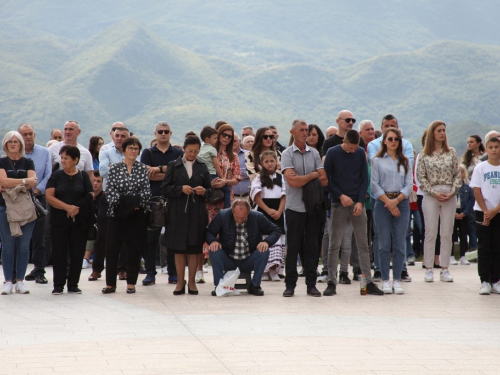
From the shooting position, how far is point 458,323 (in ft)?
25.2

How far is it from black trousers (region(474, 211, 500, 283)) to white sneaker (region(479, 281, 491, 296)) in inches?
2.5

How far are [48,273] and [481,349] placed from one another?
306 inches

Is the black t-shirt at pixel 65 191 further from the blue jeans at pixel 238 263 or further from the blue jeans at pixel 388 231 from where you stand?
the blue jeans at pixel 388 231

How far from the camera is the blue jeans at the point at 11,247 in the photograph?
9.81 metres

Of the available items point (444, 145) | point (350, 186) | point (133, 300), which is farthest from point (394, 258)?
point (133, 300)

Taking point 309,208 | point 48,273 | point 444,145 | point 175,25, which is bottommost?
point 48,273

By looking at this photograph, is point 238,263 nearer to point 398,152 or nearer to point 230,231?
point 230,231

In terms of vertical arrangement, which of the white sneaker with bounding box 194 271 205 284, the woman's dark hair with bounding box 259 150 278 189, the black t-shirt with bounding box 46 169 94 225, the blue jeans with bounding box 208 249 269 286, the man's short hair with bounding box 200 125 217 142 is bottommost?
the white sneaker with bounding box 194 271 205 284

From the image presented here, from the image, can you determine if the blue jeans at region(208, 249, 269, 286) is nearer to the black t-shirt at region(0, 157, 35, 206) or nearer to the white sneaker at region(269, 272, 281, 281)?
the white sneaker at region(269, 272, 281, 281)

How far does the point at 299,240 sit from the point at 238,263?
0.85m

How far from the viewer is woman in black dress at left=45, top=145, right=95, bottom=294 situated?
9812mm

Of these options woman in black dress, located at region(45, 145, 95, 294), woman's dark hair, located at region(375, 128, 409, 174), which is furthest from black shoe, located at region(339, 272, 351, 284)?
woman in black dress, located at region(45, 145, 95, 294)

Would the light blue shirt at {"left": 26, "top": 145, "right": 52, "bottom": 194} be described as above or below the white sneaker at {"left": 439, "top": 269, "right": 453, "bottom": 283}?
above

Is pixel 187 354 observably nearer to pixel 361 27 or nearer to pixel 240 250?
pixel 240 250
